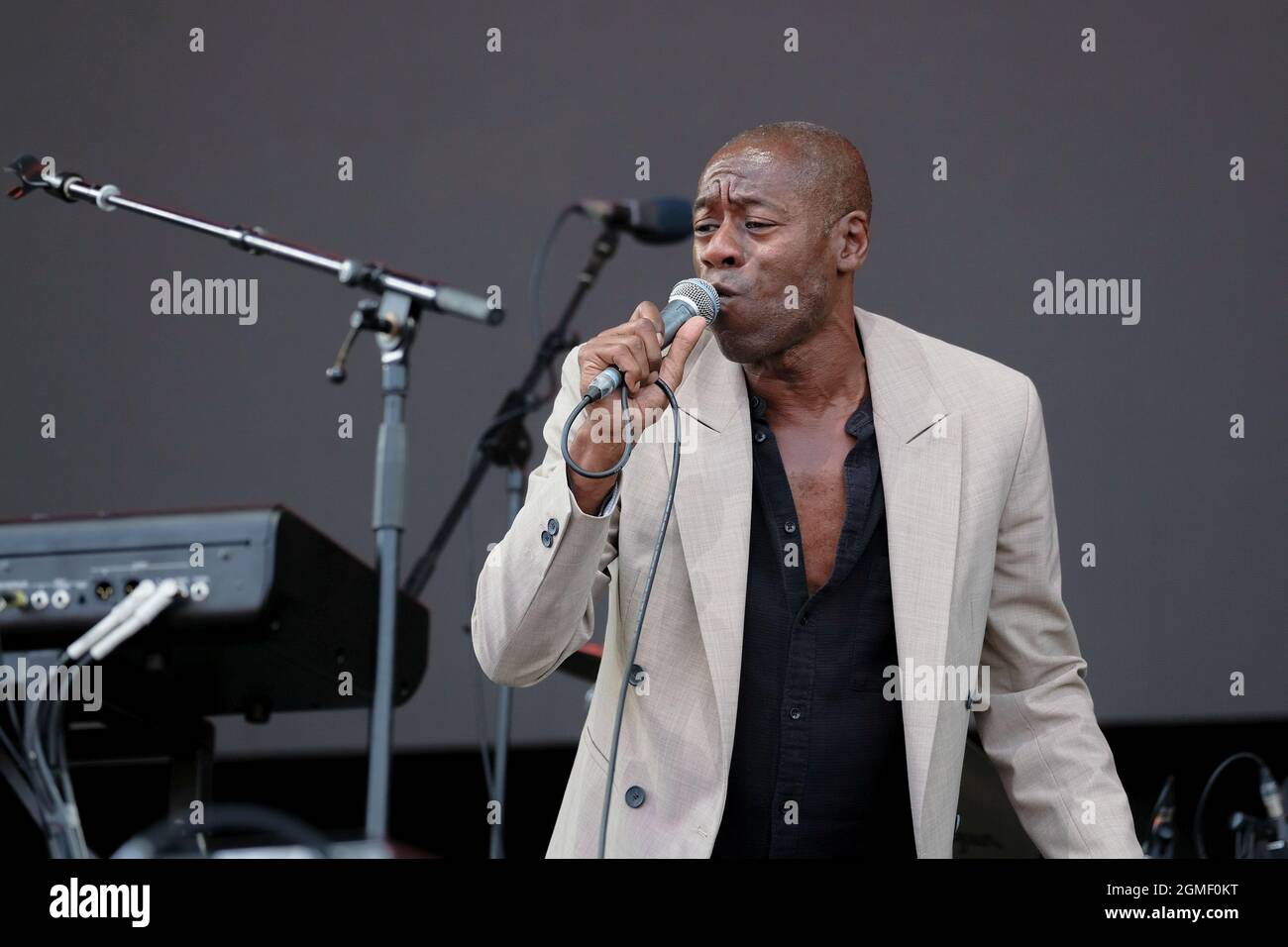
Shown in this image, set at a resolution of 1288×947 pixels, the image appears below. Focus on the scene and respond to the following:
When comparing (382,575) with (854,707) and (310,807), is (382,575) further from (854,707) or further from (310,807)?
(310,807)

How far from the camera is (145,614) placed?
180 cm

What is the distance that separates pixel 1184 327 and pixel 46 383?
2801 millimetres

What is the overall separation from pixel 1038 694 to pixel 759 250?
755mm

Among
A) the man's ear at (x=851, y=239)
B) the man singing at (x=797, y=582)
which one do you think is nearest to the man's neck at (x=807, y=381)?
the man singing at (x=797, y=582)

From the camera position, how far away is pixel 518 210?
12.2ft

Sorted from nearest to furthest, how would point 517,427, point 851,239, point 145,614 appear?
point 145,614
point 851,239
point 517,427

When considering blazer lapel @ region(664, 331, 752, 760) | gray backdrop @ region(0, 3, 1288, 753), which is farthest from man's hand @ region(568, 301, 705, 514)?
gray backdrop @ region(0, 3, 1288, 753)

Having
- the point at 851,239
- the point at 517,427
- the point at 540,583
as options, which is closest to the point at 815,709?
the point at 540,583

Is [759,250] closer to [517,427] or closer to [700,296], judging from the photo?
[700,296]

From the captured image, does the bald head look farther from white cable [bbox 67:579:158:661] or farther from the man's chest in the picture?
white cable [bbox 67:579:158:661]

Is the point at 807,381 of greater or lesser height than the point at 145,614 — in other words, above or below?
above

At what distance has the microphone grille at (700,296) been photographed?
6.32ft

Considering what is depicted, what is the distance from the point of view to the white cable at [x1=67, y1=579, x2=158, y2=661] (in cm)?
169

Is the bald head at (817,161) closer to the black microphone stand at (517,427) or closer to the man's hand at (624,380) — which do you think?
the man's hand at (624,380)
